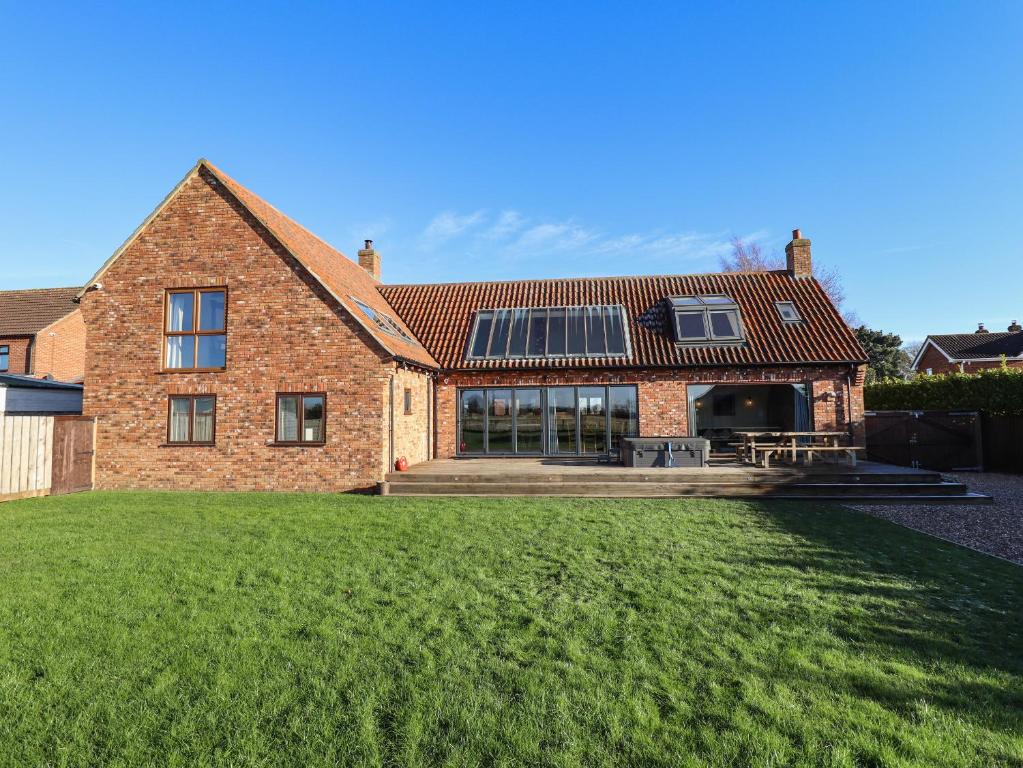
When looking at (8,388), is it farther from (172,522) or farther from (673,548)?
(673,548)

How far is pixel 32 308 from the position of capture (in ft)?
88.7

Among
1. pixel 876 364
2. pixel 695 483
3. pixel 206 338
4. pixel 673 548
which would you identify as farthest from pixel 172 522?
pixel 876 364

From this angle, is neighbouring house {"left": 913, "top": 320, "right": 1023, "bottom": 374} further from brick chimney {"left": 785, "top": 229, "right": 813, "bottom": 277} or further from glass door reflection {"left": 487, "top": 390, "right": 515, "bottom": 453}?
glass door reflection {"left": 487, "top": 390, "right": 515, "bottom": 453}

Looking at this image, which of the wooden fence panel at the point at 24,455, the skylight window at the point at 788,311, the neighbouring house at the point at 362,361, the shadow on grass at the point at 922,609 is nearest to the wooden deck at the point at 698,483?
the neighbouring house at the point at 362,361

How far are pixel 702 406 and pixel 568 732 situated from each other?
15363mm

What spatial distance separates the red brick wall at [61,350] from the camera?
2545cm

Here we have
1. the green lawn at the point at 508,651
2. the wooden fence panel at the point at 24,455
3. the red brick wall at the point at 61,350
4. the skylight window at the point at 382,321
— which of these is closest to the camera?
the green lawn at the point at 508,651

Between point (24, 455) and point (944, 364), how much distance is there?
167ft

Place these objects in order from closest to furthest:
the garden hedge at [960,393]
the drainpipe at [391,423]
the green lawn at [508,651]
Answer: the green lawn at [508,651] < the drainpipe at [391,423] < the garden hedge at [960,393]

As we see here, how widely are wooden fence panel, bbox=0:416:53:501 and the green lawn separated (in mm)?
5009

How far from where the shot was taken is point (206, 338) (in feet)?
41.5

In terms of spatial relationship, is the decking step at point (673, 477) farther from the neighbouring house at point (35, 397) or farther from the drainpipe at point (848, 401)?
the neighbouring house at point (35, 397)

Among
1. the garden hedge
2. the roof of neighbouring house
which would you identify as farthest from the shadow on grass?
the roof of neighbouring house

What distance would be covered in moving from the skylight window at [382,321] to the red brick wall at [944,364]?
1471 inches
